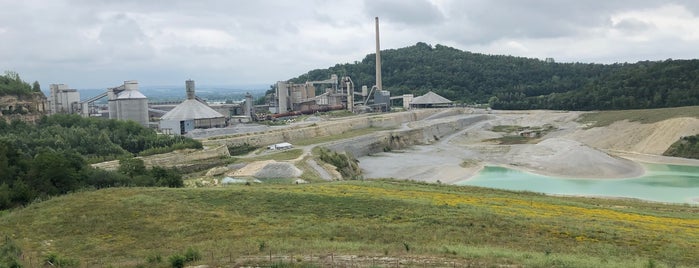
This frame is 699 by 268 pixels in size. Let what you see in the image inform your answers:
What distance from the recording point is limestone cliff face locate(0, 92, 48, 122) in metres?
67.6

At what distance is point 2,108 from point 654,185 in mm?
72992

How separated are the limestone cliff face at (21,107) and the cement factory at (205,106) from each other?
701 inches

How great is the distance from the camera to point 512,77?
190375mm

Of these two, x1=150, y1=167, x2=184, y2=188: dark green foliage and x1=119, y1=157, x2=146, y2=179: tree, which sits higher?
x1=119, y1=157, x2=146, y2=179: tree

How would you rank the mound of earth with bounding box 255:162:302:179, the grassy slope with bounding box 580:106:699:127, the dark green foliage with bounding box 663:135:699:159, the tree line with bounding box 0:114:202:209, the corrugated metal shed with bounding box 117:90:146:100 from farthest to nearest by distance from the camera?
the corrugated metal shed with bounding box 117:90:146:100 → the grassy slope with bounding box 580:106:699:127 → the dark green foliage with bounding box 663:135:699:159 → the mound of earth with bounding box 255:162:302:179 → the tree line with bounding box 0:114:202:209

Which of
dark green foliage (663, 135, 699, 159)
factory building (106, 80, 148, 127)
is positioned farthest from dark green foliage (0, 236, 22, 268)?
dark green foliage (663, 135, 699, 159)

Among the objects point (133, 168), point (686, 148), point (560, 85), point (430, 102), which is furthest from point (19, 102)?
point (560, 85)

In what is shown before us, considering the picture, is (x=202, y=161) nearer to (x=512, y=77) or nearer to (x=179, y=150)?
(x=179, y=150)

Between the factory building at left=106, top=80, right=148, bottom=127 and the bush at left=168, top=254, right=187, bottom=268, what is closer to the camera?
the bush at left=168, top=254, right=187, bottom=268

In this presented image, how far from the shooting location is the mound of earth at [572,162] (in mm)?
63094

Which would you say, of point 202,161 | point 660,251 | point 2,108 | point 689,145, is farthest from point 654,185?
point 2,108

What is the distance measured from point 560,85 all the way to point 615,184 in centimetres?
12493

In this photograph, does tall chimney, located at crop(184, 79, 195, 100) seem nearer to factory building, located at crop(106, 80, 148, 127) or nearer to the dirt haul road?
factory building, located at crop(106, 80, 148, 127)

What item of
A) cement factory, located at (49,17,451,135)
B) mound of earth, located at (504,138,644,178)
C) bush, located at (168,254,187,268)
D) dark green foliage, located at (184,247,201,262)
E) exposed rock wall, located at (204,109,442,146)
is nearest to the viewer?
bush, located at (168,254,187,268)
